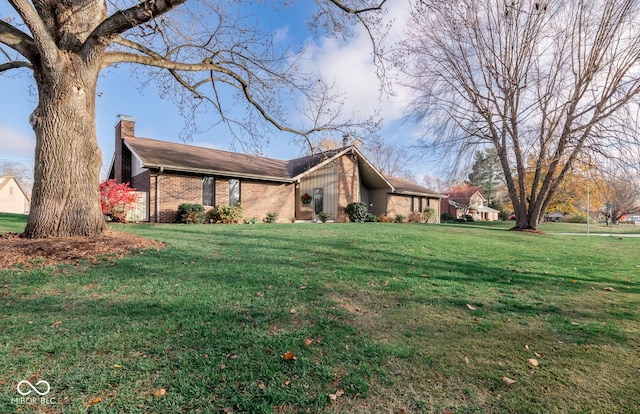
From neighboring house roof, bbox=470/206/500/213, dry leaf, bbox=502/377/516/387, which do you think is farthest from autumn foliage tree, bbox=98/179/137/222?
neighboring house roof, bbox=470/206/500/213

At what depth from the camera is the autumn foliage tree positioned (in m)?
12.7

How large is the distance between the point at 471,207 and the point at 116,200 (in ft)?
160

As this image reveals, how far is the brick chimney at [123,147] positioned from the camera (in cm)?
1750

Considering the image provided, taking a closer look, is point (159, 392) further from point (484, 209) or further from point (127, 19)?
point (484, 209)

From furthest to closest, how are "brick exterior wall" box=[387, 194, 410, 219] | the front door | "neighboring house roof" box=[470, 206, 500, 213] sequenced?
1. "neighboring house roof" box=[470, 206, 500, 213]
2. "brick exterior wall" box=[387, 194, 410, 219]
3. the front door

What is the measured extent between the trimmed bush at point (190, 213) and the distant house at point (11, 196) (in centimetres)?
4112

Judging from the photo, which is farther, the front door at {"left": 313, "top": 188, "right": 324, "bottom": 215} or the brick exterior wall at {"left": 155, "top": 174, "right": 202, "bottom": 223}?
the front door at {"left": 313, "top": 188, "right": 324, "bottom": 215}

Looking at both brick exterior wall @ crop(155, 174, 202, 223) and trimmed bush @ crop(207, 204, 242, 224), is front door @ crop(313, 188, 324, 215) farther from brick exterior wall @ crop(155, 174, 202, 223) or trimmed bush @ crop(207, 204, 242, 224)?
brick exterior wall @ crop(155, 174, 202, 223)

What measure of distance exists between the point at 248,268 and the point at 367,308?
2.40 meters

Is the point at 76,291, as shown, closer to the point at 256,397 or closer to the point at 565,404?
the point at 256,397

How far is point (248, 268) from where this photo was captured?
540cm

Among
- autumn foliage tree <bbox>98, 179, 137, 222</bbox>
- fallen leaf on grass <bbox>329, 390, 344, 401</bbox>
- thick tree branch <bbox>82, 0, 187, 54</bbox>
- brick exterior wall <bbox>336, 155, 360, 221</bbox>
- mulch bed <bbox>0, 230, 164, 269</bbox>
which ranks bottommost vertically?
fallen leaf on grass <bbox>329, 390, 344, 401</bbox>

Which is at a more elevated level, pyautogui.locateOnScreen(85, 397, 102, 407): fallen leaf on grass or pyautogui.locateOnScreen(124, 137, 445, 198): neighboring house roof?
pyautogui.locateOnScreen(124, 137, 445, 198): neighboring house roof

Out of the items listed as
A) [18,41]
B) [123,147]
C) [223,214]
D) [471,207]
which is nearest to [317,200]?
[223,214]
